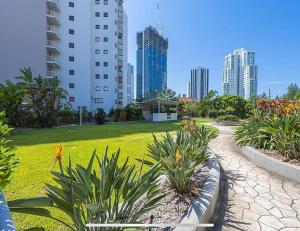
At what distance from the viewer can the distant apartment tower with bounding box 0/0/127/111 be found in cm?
3269

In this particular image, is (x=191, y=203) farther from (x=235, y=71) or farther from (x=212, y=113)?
(x=235, y=71)

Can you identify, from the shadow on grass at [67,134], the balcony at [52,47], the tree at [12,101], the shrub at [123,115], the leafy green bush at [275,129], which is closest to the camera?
the leafy green bush at [275,129]

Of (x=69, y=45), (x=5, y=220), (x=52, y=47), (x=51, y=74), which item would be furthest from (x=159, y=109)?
(x=5, y=220)

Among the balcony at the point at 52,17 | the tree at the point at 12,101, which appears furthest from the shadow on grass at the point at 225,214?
the balcony at the point at 52,17

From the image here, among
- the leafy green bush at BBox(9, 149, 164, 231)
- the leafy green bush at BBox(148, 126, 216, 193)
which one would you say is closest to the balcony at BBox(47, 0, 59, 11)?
the leafy green bush at BBox(148, 126, 216, 193)

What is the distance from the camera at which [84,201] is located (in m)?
2.26

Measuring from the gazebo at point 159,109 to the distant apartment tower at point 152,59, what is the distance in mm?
41948

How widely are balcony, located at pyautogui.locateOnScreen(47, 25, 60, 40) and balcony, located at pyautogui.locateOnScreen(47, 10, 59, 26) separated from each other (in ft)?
2.11

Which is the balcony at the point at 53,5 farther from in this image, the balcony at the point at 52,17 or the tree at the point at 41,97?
the tree at the point at 41,97

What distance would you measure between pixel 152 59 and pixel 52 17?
45907mm

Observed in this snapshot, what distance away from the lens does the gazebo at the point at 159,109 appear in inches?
1356

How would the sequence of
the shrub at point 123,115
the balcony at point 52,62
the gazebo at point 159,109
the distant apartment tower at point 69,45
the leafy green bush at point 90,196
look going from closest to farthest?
the leafy green bush at point 90,196 < the distant apartment tower at point 69,45 < the gazebo at point 159,109 < the shrub at point 123,115 < the balcony at point 52,62

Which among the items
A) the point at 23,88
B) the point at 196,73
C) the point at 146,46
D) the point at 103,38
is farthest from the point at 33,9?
the point at 196,73

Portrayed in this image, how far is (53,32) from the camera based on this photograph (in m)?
38.9
